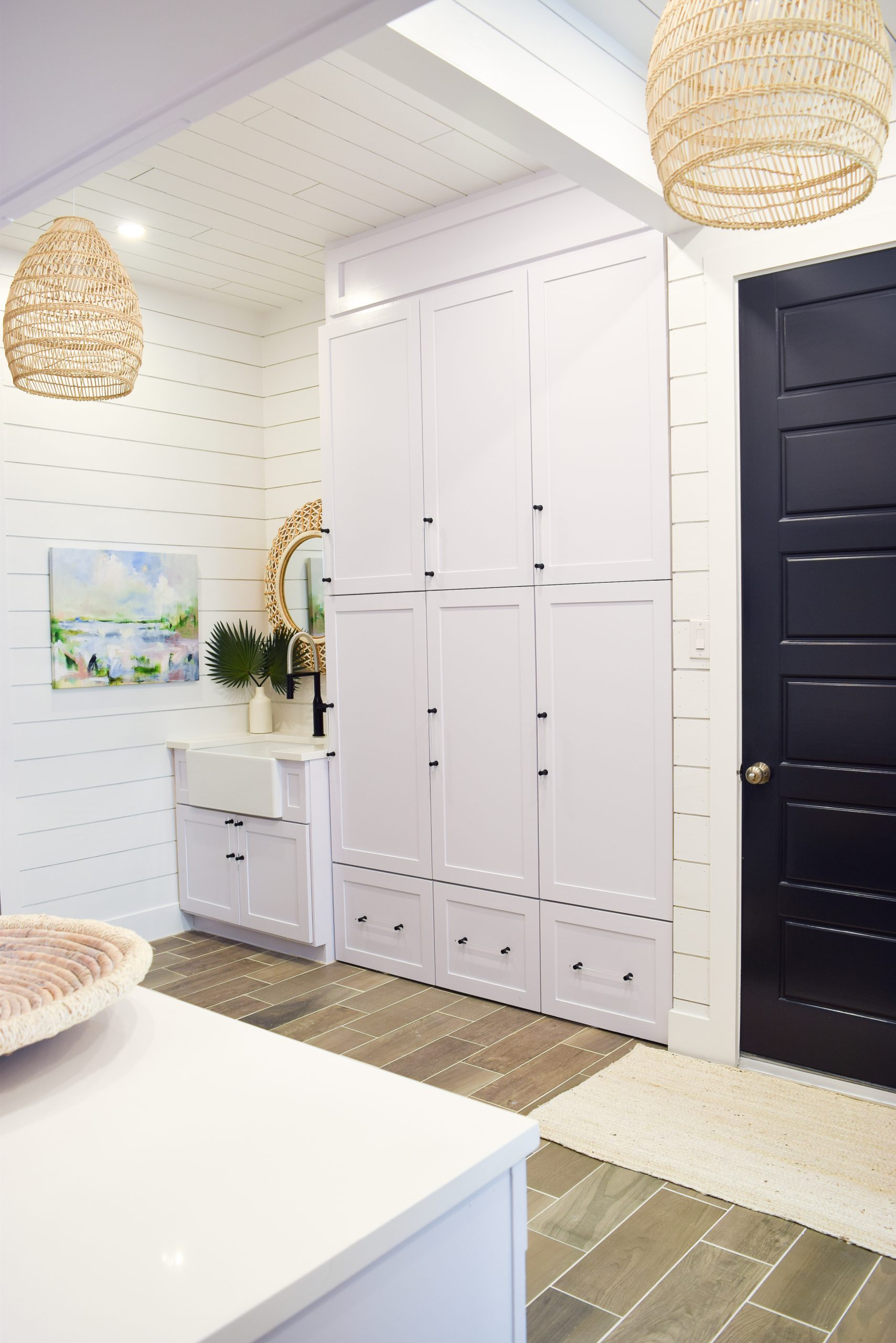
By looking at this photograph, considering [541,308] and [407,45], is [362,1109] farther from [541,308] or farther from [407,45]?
[541,308]

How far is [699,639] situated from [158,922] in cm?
275

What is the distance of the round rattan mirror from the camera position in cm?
455

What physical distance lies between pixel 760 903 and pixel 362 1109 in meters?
2.23

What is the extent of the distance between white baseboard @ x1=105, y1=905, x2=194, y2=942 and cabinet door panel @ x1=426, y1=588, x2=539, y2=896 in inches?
57.9

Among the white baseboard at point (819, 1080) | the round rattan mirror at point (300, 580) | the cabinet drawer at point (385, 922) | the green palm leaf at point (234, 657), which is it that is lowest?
the white baseboard at point (819, 1080)

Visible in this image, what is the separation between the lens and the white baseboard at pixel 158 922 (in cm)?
429

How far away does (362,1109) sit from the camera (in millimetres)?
904

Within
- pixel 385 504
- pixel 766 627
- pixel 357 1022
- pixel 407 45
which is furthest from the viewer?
pixel 385 504

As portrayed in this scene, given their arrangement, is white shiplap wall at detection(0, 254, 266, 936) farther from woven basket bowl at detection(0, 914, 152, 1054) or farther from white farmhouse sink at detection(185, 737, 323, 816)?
woven basket bowl at detection(0, 914, 152, 1054)

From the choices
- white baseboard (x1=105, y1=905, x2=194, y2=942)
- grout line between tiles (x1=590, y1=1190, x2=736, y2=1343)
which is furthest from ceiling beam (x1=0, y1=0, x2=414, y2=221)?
white baseboard (x1=105, y1=905, x2=194, y2=942)

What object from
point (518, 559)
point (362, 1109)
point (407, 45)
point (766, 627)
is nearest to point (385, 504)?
point (518, 559)

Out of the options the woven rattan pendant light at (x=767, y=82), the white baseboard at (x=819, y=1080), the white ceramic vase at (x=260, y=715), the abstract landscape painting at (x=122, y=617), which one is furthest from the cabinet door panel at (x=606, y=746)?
the abstract landscape painting at (x=122, y=617)

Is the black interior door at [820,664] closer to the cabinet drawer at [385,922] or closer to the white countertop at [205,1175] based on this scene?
the cabinet drawer at [385,922]

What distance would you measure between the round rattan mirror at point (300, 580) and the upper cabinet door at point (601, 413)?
1.52 m
